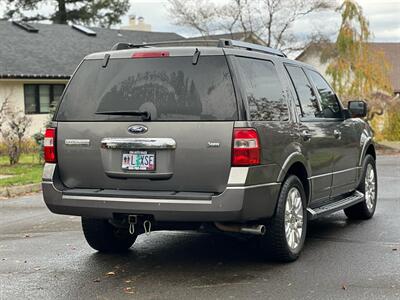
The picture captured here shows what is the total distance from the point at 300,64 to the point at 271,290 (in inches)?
117

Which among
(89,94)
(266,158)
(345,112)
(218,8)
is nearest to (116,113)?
(89,94)

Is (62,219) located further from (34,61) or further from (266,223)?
(34,61)

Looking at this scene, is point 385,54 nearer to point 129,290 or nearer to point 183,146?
point 183,146

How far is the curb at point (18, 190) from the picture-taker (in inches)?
481

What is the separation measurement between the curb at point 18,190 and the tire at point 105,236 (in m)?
5.76

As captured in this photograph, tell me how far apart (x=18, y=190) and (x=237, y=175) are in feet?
25.5

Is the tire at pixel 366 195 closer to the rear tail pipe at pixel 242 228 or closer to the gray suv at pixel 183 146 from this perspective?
the gray suv at pixel 183 146

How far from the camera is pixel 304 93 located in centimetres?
721

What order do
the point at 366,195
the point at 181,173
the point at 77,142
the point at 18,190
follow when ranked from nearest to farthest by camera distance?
the point at 181,173 < the point at 77,142 < the point at 366,195 < the point at 18,190

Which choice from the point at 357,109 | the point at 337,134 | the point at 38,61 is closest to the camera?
the point at 337,134

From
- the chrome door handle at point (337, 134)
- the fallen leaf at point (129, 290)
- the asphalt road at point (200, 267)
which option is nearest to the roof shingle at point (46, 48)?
the asphalt road at point (200, 267)

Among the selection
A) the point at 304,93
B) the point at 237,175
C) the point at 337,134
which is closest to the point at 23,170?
the point at 337,134

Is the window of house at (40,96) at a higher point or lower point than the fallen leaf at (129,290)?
higher

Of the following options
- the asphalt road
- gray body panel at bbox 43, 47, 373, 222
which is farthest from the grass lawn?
gray body panel at bbox 43, 47, 373, 222
